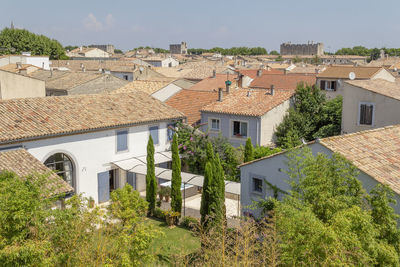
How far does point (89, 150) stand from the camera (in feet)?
86.8

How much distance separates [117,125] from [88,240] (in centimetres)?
1824

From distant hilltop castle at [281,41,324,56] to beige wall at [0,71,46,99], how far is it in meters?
154

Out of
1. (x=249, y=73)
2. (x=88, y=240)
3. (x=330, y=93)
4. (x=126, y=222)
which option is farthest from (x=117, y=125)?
(x=249, y=73)

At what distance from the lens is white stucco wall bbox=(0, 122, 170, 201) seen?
2425 cm

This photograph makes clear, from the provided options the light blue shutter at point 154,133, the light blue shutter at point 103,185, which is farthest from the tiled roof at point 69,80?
the light blue shutter at point 103,185

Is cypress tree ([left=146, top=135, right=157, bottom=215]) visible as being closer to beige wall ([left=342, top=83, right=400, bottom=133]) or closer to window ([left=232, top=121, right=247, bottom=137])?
window ([left=232, top=121, right=247, bottom=137])

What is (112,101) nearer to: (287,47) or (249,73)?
(249,73)

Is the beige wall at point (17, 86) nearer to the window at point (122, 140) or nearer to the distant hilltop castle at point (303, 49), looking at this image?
the window at point (122, 140)

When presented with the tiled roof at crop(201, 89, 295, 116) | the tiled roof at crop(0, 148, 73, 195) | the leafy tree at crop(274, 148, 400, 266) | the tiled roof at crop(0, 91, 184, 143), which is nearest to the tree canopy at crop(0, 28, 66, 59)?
the tiled roof at crop(0, 91, 184, 143)

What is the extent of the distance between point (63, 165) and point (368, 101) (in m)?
19.5


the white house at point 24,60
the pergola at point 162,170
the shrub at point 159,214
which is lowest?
the shrub at point 159,214

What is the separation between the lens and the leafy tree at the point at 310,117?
33.1 metres

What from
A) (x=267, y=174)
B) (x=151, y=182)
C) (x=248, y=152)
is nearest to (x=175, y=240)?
(x=151, y=182)

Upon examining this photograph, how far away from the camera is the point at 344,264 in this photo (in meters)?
8.52
